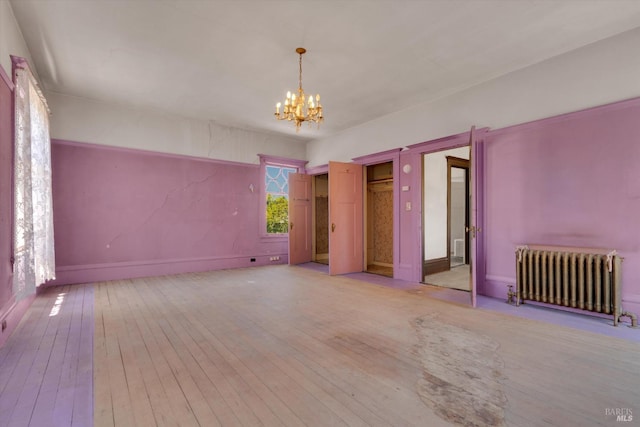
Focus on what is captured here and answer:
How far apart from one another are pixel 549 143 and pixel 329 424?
407 cm

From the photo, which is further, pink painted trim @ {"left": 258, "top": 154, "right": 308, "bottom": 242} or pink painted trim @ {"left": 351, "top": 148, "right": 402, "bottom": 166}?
pink painted trim @ {"left": 258, "top": 154, "right": 308, "bottom": 242}

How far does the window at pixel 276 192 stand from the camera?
23.9 ft

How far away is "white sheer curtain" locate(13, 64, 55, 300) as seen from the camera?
305cm

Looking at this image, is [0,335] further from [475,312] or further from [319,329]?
[475,312]

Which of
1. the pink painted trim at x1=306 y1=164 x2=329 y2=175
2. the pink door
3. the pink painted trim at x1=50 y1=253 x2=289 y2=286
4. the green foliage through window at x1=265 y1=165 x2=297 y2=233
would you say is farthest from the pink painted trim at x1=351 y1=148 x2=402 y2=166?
the pink painted trim at x1=50 y1=253 x2=289 y2=286

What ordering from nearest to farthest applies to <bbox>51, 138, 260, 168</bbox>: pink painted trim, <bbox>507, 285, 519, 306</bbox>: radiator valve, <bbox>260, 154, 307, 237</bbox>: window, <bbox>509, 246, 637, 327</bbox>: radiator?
<bbox>509, 246, 637, 327</bbox>: radiator, <bbox>507, 285, 519, 306</bbox>: radiator valve, <bbox>51, 138, 260, 168</bbox>: pink painted trim, <bbox>260, 154, 307, 237</bbox>: window

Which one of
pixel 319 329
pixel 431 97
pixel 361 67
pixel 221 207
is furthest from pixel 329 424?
pixel 221 207

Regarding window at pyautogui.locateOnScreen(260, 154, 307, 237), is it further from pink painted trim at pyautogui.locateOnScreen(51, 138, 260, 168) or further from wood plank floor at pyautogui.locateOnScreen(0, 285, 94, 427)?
wood plank floor at pyautogui.locateOnScreen(0, 285, 94, 427)

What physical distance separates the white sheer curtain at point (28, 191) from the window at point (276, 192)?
4.00 metres

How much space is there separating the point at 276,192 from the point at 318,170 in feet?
3.94

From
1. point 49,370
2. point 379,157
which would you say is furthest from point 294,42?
point 49,370

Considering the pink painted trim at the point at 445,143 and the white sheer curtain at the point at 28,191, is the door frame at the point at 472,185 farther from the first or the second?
the white sheer curtain at the point at 28,191

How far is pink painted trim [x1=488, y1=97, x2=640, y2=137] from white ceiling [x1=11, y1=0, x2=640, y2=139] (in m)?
0.76

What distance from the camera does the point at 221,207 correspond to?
21.6 ft
